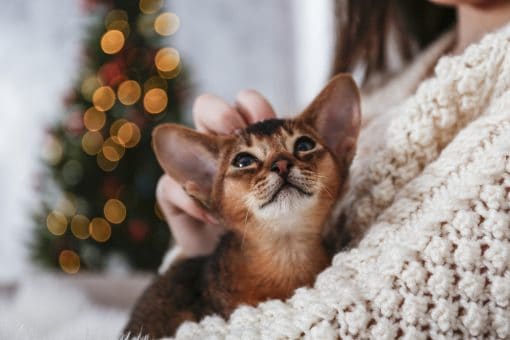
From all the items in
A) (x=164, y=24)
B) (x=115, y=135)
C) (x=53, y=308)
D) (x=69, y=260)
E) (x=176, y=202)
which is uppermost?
(x=164, y=24)

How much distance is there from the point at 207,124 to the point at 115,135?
54.2 inches

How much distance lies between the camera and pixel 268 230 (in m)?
0.85

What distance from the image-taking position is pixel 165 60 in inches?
90.7

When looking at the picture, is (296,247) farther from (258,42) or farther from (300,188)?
(258,42)

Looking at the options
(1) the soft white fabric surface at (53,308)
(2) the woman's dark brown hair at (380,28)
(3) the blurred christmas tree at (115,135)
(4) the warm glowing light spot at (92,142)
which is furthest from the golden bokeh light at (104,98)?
(2) the woman's dark brown hair at (380,28)

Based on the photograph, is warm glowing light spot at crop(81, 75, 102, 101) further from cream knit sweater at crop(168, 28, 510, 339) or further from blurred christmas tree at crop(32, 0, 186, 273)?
A: cream knit sweater at crop(168, 28, 510, 339)

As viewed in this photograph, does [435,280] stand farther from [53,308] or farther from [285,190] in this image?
[53,308]

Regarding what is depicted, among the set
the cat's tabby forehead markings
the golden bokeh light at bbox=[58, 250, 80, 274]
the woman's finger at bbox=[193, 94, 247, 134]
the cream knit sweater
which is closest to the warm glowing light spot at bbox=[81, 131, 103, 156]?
the golden bokeh light at bbox=[58, 250, 80, 274]

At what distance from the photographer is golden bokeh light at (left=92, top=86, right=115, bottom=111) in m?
2.23

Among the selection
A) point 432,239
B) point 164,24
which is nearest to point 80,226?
point 164,24

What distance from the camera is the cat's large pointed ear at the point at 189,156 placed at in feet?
2.83

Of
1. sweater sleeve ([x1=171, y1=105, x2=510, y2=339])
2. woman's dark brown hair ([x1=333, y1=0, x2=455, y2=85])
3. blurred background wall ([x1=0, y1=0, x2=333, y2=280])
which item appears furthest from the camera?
blurred background wall ([x1=0, y1=0, x2=333, y2=280])

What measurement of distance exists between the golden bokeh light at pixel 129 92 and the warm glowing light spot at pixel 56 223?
0.59 m

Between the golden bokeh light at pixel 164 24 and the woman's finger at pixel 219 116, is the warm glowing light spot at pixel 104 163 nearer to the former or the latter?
the golden bokeh light at pixel 164 24
